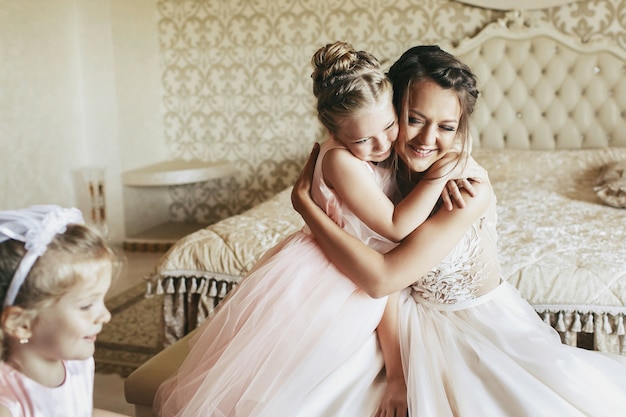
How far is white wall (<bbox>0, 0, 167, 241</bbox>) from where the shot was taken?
3797 millimetres


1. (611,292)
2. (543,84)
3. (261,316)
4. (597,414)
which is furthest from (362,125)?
(543,84)

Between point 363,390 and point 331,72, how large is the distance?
0.71m

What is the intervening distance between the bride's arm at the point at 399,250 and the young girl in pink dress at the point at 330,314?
4 cm

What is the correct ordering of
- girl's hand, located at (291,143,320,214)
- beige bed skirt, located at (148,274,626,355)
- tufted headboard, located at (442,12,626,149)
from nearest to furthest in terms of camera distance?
girl's hand, located at (291,143,320,214), beige bed skirt, located at (148,274,626,355), tufted headboard, located at (442,12,626,149)

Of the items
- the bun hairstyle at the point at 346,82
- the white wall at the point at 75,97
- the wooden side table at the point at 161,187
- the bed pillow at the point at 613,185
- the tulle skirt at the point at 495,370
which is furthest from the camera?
the wooden side table at the point at 161,187

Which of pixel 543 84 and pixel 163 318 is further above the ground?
pixel 543 84

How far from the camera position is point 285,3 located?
191 inches

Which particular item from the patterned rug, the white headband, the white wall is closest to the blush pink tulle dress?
the white headband

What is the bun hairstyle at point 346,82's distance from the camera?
1.38m

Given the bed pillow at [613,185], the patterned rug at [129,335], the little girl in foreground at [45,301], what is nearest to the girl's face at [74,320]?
the little girl in foreground at [45,301]

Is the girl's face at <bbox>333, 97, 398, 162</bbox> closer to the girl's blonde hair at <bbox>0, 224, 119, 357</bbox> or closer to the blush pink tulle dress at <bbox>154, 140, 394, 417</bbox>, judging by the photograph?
the blush pink tulle dress at <bbox>154, 140, 394, 417</bbox>

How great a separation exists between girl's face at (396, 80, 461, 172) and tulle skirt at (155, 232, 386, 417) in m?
0.33

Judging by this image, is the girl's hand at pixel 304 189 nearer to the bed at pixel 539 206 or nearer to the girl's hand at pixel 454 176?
the girl's hand at pixel 454 176

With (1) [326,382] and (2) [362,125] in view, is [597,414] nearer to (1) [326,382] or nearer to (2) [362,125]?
(1) [326,382]
